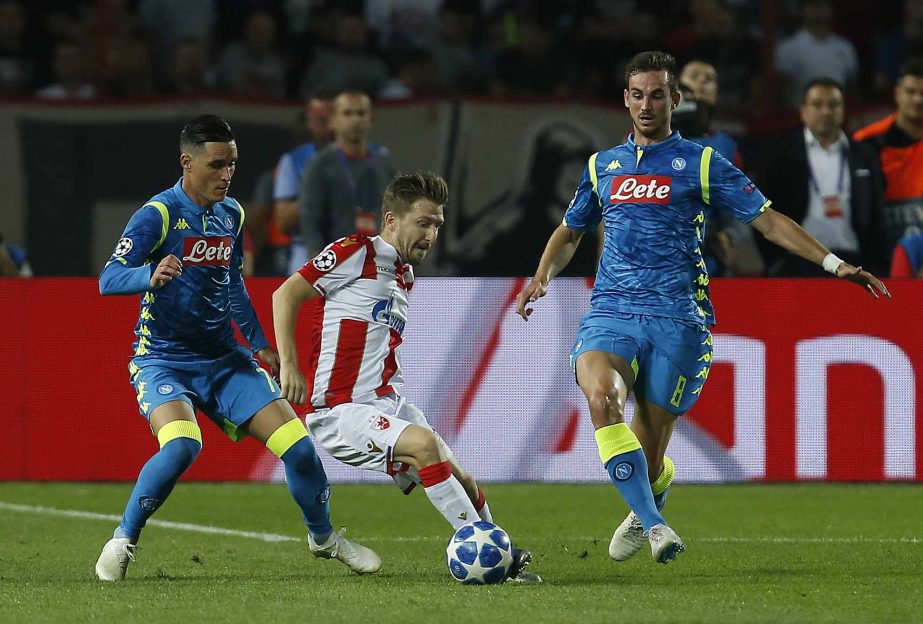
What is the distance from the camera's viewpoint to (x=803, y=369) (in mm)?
9453

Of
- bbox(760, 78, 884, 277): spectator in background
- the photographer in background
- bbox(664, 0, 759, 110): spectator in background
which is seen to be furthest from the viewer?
bbox(664, 0, 759, 110): spectator in background

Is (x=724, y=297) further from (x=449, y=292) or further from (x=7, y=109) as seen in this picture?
(x=7, y=109)

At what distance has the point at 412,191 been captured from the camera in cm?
627

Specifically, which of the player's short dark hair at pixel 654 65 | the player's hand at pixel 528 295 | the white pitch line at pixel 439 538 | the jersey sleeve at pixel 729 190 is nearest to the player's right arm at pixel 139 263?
the player's hand at pixel 528 295

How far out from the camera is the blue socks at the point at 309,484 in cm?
638

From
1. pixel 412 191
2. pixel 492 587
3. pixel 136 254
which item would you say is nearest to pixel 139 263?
pixel 136 254

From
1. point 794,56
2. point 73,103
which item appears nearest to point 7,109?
point 73,103

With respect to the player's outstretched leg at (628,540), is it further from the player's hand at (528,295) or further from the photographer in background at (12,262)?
the photographer in background at (12,262)

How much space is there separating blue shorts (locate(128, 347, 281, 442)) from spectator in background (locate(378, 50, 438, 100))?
6.46 meters

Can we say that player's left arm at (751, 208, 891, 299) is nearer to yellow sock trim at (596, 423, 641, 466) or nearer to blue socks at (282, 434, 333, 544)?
yellow sock trim at (596, 423, 641, 466)

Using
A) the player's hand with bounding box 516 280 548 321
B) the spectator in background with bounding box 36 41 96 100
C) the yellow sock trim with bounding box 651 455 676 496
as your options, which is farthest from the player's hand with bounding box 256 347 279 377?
the spectator in background with bounding box 36 41 96 100

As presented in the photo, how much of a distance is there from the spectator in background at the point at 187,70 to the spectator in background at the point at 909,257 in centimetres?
548

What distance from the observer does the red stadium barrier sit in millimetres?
9414

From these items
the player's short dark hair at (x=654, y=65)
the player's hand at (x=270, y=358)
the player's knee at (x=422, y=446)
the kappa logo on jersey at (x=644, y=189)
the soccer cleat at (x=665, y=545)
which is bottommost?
the soccer cleat at (x=665, y=545)
